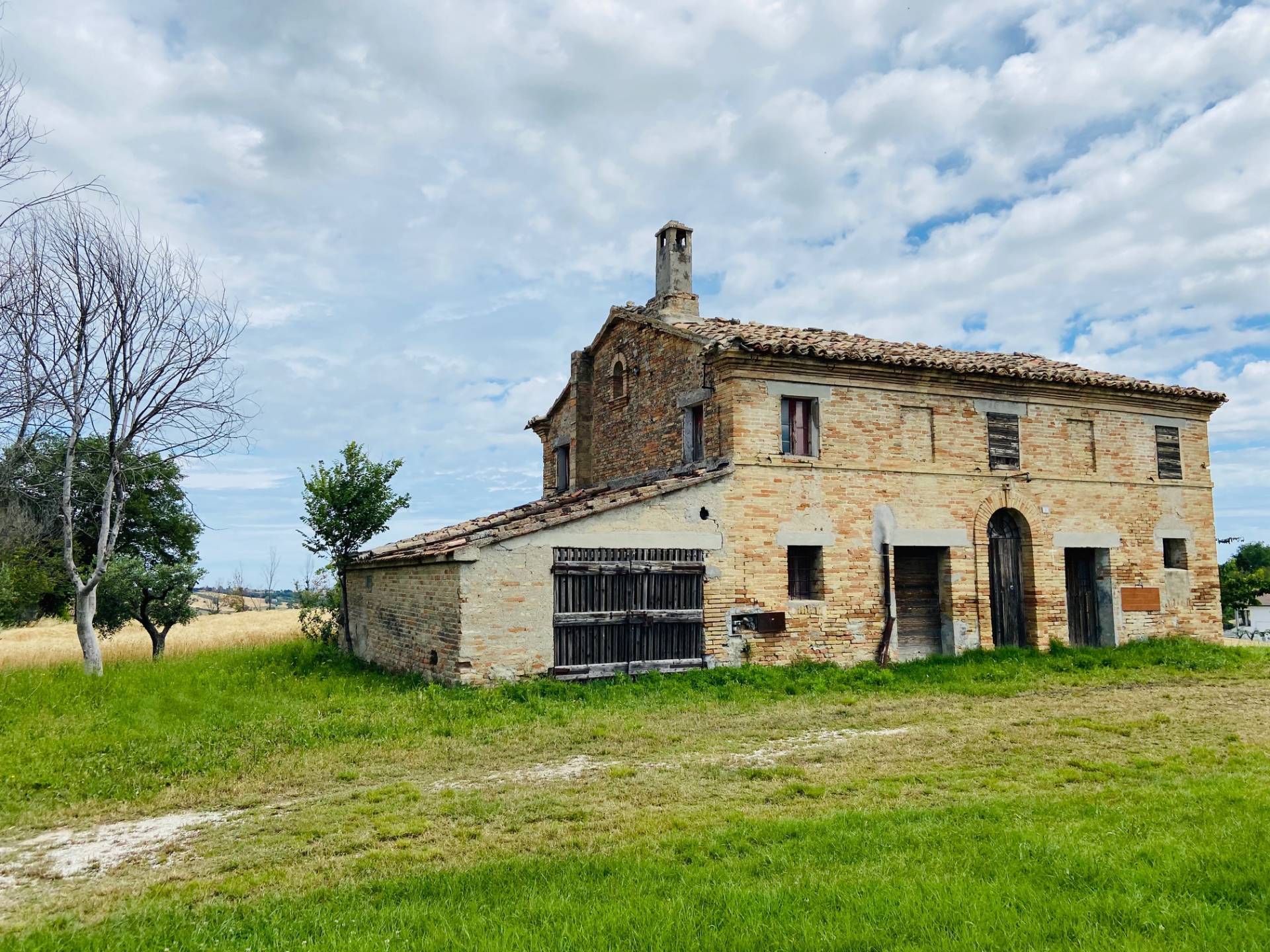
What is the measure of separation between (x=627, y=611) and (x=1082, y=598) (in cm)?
1053

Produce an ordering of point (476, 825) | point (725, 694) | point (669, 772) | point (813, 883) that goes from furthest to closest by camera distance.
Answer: point (725, 694)
point (669, 772)
point (476, 825)
point (813, 883)

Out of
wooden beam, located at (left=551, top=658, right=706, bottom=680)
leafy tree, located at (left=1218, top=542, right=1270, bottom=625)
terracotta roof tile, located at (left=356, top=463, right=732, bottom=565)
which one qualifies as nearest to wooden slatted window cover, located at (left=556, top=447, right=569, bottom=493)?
terracotta roof tile, located at (left=356, top=463, right=732, bottom=565)

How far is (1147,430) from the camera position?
18328mm

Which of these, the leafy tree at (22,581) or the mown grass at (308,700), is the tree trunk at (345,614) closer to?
the mown grass at (308,700)

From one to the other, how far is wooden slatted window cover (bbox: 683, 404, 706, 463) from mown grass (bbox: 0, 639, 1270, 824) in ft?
13.6

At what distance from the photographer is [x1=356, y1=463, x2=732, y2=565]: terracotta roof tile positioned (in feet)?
41.0

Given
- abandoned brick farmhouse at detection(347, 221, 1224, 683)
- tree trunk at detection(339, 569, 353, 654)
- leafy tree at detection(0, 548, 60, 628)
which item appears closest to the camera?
abandoned brick farmhouse at detection(347, 221, 1224, 683)

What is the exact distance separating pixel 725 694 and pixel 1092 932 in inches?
323

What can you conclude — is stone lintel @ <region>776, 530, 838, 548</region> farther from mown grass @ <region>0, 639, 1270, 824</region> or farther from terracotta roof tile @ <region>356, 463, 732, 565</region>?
mown grass @ <region>0, 639, 1270, 824</region>

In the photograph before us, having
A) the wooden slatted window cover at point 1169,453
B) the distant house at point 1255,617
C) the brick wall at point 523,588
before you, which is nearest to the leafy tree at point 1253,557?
the distant house at point 1255,617

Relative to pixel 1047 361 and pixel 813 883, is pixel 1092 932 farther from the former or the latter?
pixel 1047 361

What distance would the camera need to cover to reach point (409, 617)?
14.0 m

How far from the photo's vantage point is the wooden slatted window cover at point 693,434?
15606 mm

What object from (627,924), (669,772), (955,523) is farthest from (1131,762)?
(955,523)
